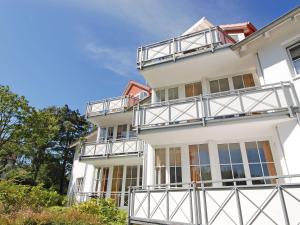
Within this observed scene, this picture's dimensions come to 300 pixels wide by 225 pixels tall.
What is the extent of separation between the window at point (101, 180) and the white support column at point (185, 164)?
31.2 ft

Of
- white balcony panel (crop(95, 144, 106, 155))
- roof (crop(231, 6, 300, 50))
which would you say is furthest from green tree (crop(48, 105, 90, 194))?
roof (crop(231, 6, 300, 50))

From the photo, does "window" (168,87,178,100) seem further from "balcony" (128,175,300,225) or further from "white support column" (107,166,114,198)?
"white support column" (107,166,114,198)

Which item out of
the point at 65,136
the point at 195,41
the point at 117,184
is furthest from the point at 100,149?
the point at 65,136

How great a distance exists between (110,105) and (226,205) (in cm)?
1490

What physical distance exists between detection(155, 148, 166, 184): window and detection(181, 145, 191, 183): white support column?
1.12 m

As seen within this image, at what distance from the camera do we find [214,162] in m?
10.6

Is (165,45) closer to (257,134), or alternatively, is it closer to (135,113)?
(135,113)

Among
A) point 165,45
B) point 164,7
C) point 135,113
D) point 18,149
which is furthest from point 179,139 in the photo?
point 18,149

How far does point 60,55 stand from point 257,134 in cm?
1312

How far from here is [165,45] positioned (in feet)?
40.9

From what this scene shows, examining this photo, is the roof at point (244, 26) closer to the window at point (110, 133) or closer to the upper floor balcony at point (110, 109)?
the upper floor balcony at point (110, 109)

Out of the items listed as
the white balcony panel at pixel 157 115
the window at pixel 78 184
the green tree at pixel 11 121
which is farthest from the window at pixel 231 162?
the green tree at pixel 11 121

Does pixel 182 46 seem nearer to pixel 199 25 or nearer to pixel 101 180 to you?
pixel 199 25

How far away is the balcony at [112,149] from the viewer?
54.3 ft
